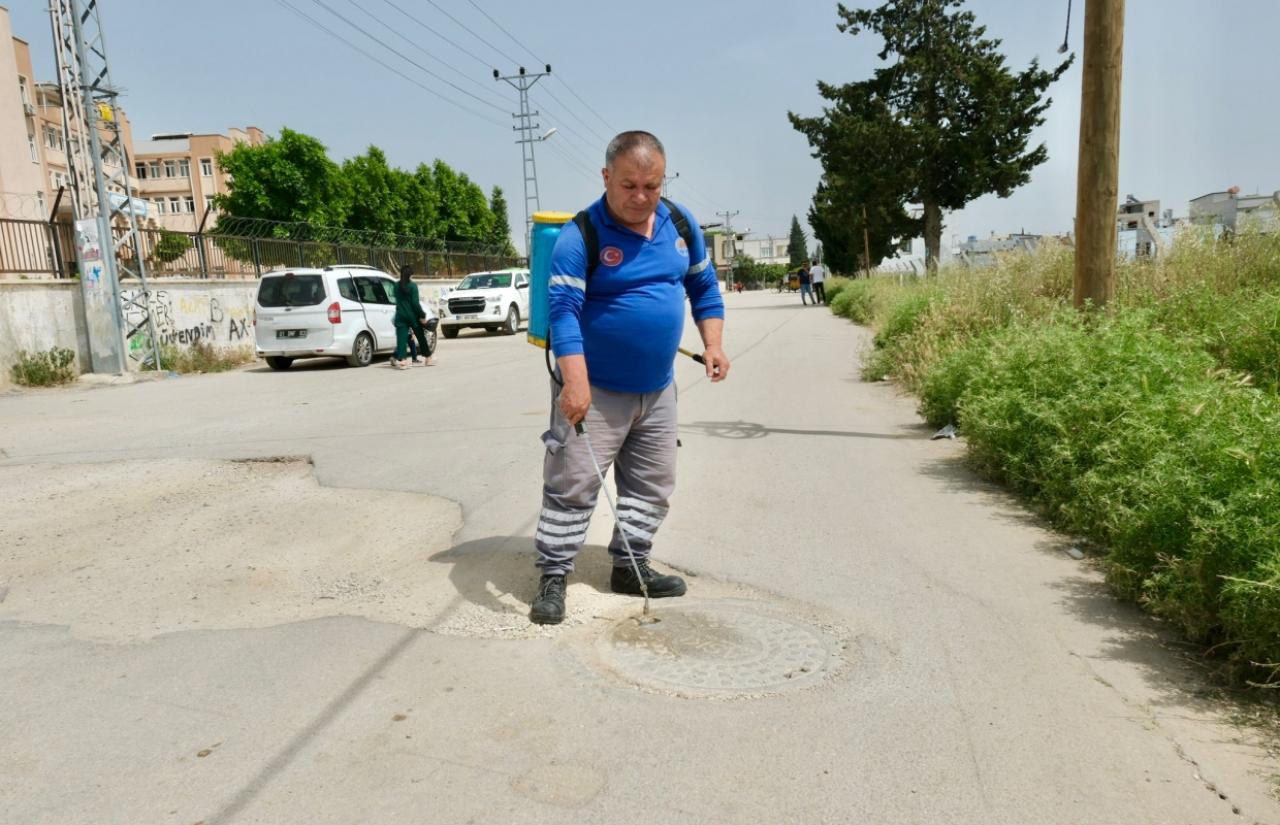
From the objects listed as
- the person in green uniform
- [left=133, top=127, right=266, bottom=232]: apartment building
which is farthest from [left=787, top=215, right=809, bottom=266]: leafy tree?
the person in green uniform

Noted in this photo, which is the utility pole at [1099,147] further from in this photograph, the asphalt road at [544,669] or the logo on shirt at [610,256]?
the logo on shirt at [610,256]

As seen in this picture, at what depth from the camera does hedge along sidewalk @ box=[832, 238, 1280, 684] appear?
312 centimetres

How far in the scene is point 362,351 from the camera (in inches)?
639

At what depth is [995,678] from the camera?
3.10m

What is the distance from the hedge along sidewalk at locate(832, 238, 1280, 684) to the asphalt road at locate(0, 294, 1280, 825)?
236mm

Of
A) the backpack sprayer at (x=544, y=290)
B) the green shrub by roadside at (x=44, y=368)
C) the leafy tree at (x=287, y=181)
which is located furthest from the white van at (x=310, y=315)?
the leafy tree at (x=287, y=181)

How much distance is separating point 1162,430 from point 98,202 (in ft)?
55.9

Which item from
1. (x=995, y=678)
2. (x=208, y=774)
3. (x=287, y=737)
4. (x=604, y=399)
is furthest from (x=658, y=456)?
(x=208, y=774)

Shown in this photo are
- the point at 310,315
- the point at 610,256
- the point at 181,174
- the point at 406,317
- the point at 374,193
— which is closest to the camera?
the point at 610,256

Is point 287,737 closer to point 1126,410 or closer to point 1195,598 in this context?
point 1195,598

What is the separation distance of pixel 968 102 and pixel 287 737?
4067cm

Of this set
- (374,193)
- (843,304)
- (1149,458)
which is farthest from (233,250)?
(374,193)

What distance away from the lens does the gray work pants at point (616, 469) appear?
3.61 meters

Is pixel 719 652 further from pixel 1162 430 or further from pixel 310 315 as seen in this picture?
pixel 310 315
